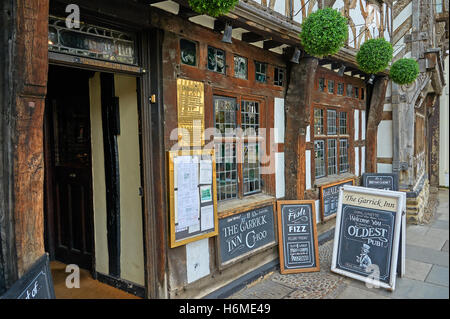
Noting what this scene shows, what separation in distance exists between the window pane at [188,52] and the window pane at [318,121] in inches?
115

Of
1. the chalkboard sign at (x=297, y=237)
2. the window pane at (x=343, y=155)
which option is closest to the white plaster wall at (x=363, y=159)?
the window pane at (x=343, y=155)

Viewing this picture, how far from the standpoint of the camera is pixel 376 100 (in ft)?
23.2

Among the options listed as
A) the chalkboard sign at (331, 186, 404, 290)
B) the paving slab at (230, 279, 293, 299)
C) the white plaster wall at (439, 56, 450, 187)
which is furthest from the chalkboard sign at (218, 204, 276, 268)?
the white plaster wall at (439, 56, 450, 187)

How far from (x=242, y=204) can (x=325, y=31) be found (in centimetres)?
207

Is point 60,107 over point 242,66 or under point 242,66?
under

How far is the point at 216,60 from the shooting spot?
365cm

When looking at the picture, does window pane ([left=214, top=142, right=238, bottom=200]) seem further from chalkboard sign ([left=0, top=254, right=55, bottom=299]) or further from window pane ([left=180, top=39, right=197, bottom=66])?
chalkboard sign ([left=0, top=254, right=55, bottom=299])

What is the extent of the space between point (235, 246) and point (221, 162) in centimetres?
98

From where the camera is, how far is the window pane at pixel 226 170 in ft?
12.6

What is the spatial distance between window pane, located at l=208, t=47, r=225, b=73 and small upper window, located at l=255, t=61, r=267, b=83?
669 mm

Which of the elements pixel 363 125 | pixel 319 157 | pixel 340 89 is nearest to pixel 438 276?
pixel 319 157

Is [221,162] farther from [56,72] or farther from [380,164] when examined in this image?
[380,164]

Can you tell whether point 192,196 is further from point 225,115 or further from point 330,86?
point 330,86
